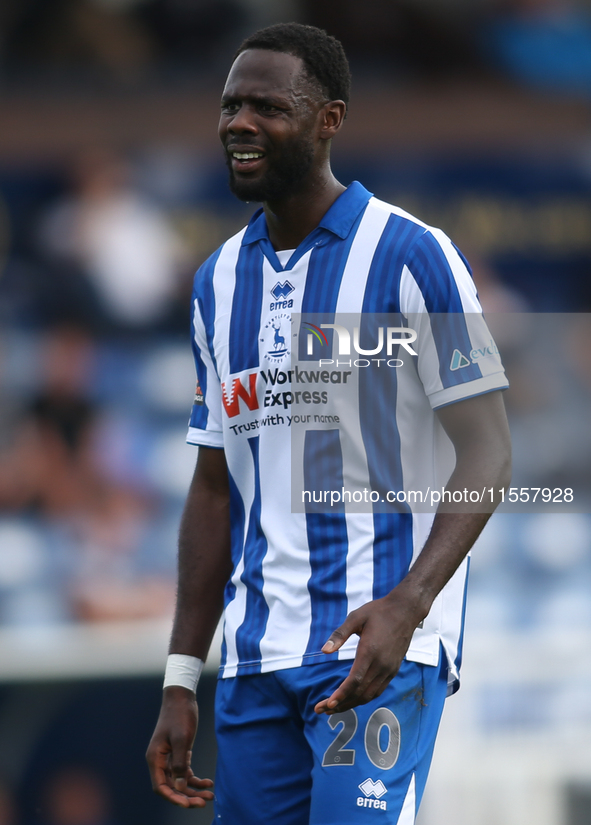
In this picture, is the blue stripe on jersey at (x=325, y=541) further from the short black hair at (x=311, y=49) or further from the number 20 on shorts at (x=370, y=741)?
the short black hair at (x=311, y=49)

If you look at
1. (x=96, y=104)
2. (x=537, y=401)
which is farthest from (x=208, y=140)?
(x=537, y=401)

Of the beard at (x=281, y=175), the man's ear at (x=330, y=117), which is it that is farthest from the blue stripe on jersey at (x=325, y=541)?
the man's ear at (x=330, y=117)

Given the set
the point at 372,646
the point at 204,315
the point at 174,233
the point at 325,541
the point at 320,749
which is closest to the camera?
the point at 372,646

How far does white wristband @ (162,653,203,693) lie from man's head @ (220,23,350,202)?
988 millimetres

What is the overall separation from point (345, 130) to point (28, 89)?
2.18 meters

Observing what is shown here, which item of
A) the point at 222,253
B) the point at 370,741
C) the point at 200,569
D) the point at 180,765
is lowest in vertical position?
the point at 180,765

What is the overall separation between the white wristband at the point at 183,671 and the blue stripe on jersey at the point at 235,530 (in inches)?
4.5

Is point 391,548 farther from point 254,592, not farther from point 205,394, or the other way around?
point 205,394

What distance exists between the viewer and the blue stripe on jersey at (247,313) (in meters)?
2.37

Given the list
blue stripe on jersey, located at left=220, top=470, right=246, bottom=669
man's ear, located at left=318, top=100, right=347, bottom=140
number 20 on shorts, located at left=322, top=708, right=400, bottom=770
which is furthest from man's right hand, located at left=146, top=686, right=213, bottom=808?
man's ear, located at left=318, top=100, right=347, bottom=140

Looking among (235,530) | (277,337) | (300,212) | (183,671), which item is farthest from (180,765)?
(300,212)

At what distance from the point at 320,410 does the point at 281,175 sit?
1.60ft

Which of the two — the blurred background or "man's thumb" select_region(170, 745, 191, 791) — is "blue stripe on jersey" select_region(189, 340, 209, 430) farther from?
the blurred background

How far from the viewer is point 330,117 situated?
237cm
